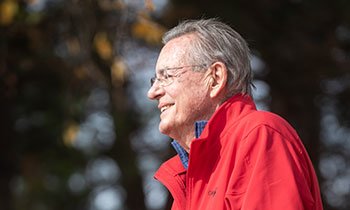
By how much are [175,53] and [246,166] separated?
2.15 feet

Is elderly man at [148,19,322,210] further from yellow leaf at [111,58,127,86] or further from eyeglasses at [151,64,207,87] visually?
yellow leaf at [111,58,127,86]

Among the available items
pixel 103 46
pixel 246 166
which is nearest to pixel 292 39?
pixel 103 46

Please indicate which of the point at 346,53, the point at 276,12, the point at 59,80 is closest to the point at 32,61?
the point at 59,80

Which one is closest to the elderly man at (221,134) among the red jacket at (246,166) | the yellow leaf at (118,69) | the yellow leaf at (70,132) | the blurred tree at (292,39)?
the red jacket at (246,166)

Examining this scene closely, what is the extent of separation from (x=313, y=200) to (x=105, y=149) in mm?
11101

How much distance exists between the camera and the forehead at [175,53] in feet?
11.7

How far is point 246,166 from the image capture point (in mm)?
3141

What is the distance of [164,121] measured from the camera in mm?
3523

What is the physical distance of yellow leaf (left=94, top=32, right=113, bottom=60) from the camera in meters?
9.26

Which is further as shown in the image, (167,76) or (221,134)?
(167,76)

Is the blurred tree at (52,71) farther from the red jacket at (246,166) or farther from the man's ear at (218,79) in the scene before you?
the red jacket at (246,166)

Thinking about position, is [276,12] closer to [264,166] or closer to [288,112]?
[288,112]

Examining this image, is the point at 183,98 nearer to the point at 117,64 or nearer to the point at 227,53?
the point at 227,53

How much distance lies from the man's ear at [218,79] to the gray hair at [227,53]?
21mm
